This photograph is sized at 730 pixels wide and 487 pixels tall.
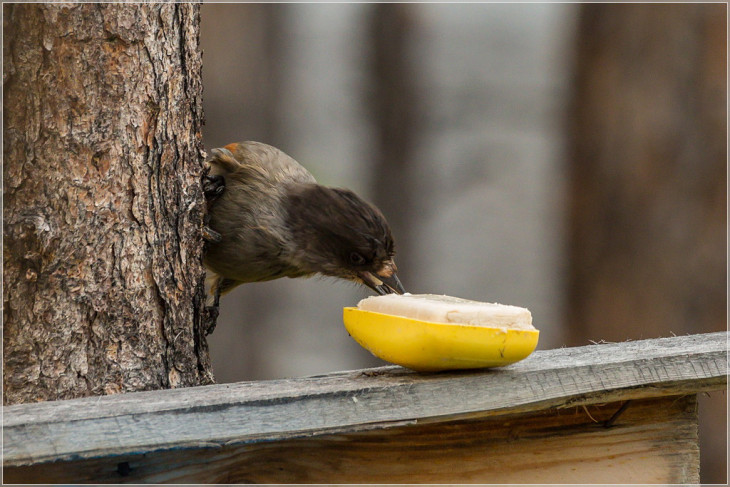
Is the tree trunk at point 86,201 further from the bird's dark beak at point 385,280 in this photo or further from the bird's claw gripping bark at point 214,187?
the bird's dark beak at point 385,280

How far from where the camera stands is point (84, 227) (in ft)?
9.07

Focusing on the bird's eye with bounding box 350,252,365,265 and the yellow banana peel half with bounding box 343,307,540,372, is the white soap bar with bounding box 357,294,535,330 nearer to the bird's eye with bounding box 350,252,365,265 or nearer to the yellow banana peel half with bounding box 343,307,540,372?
the yellow banana peel half with bounding box 343,307,540,372

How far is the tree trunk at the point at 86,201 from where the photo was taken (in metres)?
2.71

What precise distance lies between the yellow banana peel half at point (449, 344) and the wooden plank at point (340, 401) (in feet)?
0.16

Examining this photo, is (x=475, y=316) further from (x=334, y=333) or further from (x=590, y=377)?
(x=334, y=333)

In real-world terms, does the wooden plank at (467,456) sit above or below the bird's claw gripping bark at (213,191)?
below

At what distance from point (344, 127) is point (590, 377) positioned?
23.7 feet

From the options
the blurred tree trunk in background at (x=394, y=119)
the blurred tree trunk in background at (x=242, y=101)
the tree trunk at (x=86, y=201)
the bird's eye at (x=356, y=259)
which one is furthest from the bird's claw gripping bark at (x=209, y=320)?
the blurred tree trunk in background at (x=394, y=119)

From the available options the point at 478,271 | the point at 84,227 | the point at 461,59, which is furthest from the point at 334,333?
the point at 84,227

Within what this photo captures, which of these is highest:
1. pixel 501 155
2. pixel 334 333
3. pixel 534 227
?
pixel 501 155

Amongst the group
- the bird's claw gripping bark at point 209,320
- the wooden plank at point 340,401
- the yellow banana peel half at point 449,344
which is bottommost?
the bird's claw gripping bark at point 209,320

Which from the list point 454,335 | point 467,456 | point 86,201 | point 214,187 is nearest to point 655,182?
point 214,187

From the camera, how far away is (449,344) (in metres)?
2.24

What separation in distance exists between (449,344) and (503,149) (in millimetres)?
7844
